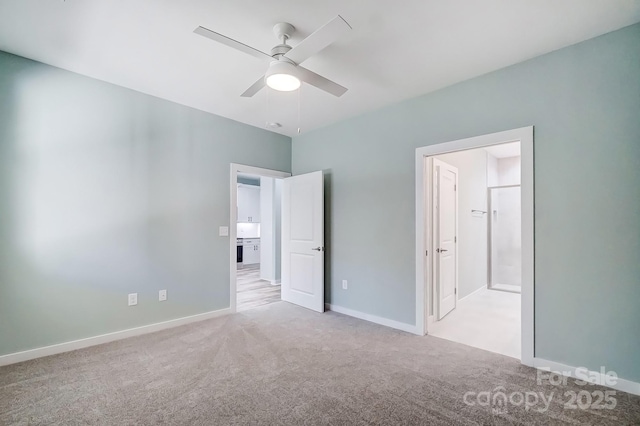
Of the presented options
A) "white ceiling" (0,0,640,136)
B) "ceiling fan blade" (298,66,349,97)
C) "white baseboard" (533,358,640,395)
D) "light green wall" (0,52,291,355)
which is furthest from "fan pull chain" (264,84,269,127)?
"white baseboard" (533,358,640,395)

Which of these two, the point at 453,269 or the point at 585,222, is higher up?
the point at 585,222

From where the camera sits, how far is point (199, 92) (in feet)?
10.6

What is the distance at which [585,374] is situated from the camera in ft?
7.41

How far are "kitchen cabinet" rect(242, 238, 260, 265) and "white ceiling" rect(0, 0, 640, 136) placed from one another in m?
6.15

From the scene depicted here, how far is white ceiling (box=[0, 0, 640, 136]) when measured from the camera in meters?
1.94

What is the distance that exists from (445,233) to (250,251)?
6511 millimetres

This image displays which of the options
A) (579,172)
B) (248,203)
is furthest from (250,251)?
(579,172)

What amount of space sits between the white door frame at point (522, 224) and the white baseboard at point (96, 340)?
8.89 feet

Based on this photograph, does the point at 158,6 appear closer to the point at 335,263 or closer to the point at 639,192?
the point at 335,263

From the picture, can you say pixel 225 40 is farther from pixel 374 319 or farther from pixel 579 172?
pixel 374 319

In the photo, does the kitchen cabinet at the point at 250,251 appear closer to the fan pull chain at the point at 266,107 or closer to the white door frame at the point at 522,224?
the fan pull chain at the point at 266,107

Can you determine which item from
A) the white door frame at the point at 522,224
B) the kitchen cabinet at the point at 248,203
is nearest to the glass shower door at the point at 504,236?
the white door frame at the point at 522,224

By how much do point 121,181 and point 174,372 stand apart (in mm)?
2081

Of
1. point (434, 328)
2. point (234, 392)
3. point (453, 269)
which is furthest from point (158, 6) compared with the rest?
point (453, 269)
